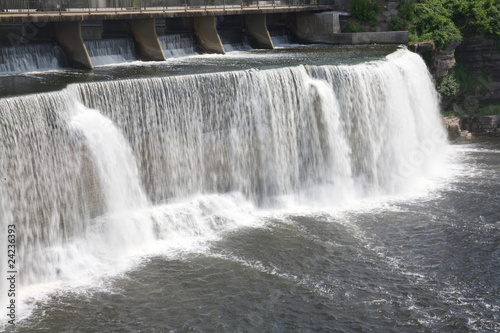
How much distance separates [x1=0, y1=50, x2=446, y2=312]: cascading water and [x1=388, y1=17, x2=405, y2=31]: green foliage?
8.43 m

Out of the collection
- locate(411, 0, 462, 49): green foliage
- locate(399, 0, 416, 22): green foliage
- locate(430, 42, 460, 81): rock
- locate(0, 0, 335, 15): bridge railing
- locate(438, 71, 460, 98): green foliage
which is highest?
locate(0, 0, 335, 15): bridge railing

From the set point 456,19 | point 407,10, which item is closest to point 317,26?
point 407,10

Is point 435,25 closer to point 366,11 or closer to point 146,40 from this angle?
point 366,11

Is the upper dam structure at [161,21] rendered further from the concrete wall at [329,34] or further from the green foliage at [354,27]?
the green foliage at [354,27]

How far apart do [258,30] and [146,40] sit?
745 cm

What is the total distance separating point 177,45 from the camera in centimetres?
3025

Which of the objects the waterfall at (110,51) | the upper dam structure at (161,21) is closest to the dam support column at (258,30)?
the upper dam structure at (161,21)

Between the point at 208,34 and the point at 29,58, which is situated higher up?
the point at 208,34

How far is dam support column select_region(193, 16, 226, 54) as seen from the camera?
101ft

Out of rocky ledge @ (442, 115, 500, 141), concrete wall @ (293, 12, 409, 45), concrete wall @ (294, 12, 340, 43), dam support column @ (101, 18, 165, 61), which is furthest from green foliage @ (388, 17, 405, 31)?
dam support column @ (101, 18, 165, 61)

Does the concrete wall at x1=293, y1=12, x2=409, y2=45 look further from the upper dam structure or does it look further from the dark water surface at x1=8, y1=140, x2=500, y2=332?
the dark water surface at x1=8, y1=140, x2=500, y2=332

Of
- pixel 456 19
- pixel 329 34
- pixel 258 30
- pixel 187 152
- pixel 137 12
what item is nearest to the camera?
pixel 187 152

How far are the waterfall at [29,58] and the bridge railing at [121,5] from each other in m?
1.36

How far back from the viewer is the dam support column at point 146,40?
91.5ft
